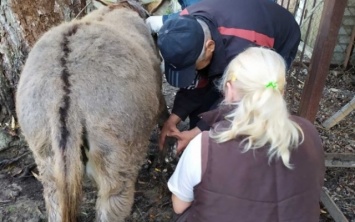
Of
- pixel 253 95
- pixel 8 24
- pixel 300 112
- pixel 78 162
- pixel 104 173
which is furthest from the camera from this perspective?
pixel 8 24

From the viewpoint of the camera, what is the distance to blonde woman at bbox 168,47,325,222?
62.1 inches

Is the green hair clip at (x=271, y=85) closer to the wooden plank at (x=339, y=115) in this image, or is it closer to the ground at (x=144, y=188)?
the ground at (x=144, y=188)

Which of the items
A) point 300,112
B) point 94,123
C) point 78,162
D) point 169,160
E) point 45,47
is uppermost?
point 45,47

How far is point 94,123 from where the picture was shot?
75.3 inches

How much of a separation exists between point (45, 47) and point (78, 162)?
0.69 meters

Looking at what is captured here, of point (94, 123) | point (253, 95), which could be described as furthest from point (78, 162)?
point (253, 95)

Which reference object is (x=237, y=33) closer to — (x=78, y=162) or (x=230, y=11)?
(x=230, y=11)

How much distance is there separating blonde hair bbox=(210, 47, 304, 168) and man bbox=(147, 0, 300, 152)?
57 cm

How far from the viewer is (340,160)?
10.3 feet

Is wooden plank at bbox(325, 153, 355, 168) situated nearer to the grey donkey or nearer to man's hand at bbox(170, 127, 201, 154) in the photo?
man's hand at bbox(170, 127, 201, 154)

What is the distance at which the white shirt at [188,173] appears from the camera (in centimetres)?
167

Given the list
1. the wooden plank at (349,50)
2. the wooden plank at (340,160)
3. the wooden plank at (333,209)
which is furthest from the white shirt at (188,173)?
the wooden plank at (349,50)

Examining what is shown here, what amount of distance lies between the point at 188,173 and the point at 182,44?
2.41ft

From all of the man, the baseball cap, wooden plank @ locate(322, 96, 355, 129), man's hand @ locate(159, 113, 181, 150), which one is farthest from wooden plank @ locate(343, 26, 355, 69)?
the baseball cap
